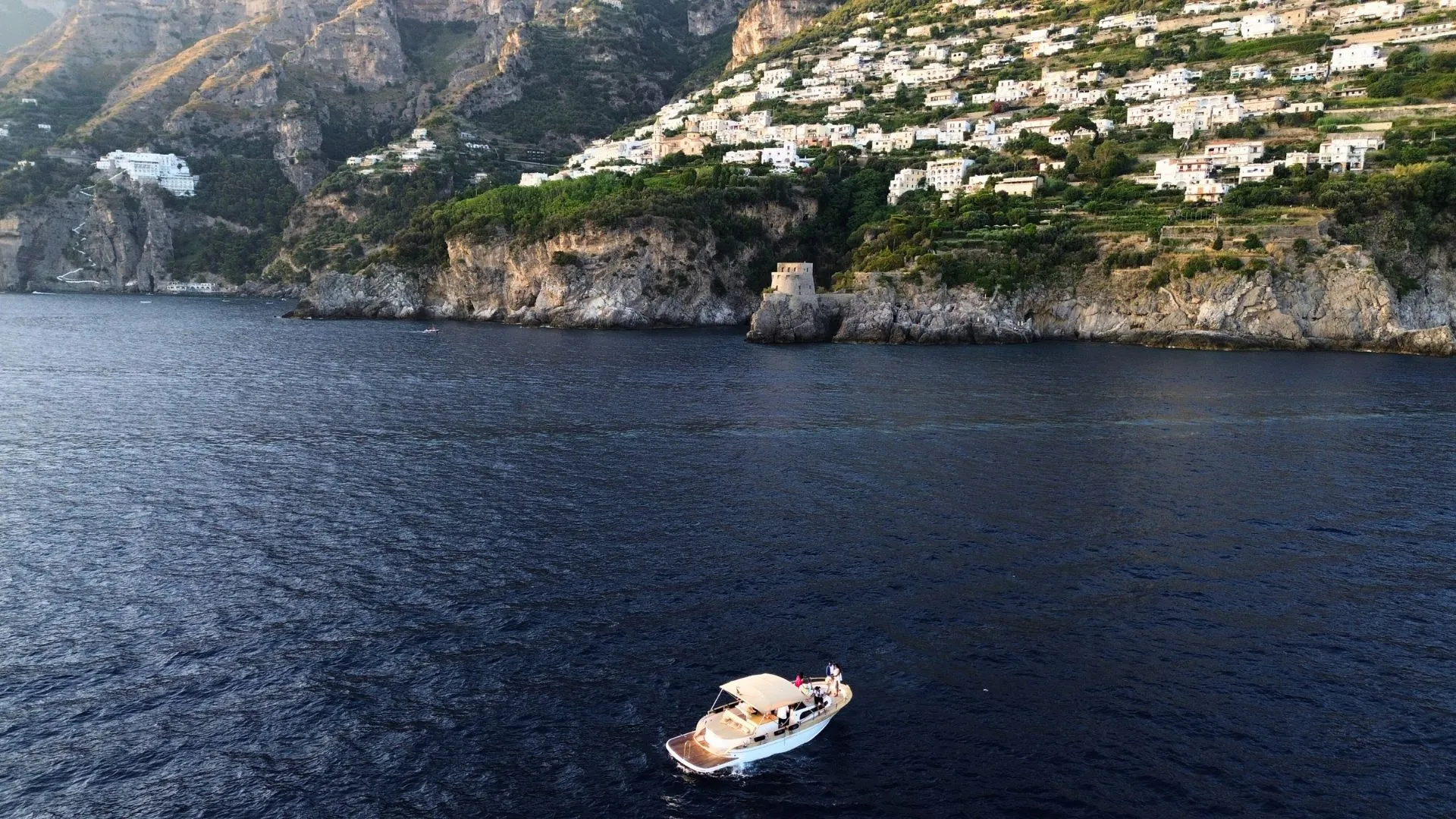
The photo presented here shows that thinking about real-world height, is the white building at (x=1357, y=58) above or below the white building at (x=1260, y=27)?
below

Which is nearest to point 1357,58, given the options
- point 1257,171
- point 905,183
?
point 1257,171

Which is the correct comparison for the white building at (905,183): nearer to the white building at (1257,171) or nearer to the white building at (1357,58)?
the white building at (1257,171)

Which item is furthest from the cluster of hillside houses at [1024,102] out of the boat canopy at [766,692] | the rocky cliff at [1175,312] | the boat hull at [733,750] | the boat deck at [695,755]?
the boat deck at [695,755]

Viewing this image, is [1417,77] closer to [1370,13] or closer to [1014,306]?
[1370,13]

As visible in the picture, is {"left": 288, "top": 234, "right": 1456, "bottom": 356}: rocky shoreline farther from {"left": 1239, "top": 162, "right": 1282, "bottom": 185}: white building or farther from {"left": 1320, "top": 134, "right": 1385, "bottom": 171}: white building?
{"left": 1239, "top": 162, "right": 1282, "bottom": 185}: white building

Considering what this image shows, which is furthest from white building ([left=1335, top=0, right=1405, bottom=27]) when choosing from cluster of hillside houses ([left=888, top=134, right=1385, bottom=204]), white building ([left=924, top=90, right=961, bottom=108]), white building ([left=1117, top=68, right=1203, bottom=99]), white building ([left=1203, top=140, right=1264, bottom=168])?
white building ([left=924, top=90, right=961, bottom=108])

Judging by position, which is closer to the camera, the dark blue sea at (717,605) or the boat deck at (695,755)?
the dark blue sea at (717,605)

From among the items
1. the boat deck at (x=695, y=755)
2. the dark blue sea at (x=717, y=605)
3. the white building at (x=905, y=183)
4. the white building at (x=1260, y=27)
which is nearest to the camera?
the dark blue sea at (x=717, y=605)
